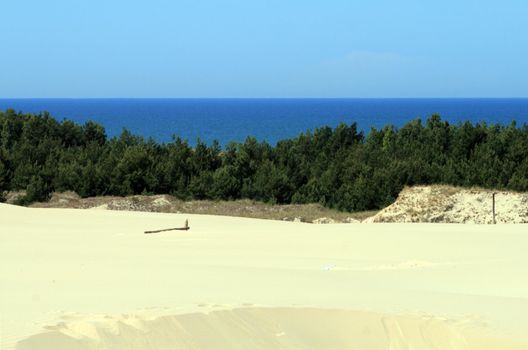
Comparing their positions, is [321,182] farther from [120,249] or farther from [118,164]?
[120,249]

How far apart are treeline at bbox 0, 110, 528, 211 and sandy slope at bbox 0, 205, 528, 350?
1305cm

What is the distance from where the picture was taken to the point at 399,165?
30.4m

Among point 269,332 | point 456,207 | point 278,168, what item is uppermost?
point 269,332

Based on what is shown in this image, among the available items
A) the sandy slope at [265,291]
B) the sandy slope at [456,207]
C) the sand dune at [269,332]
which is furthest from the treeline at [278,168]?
Result: the sand dune at [269,332]

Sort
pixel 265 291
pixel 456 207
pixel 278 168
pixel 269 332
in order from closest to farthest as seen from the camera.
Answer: pixel 269 332, pixel 265 291, pixel 456 207, pixel 278 168

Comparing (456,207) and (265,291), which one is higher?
(265,291)

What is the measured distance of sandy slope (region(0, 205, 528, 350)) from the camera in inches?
324

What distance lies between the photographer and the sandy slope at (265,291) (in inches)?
324

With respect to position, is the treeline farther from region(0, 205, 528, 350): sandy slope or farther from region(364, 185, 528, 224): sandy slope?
region(0, 205, 528, 350): sandy slope

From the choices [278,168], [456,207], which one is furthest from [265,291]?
[278,168]

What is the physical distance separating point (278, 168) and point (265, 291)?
2339cm

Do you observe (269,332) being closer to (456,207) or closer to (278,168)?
(456,207)

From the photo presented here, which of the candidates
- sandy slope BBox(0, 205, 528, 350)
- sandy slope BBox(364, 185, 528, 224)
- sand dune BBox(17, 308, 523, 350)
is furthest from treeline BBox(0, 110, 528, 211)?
sand dune BBox(17, 308, 523, 350)

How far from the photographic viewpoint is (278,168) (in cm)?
3344
